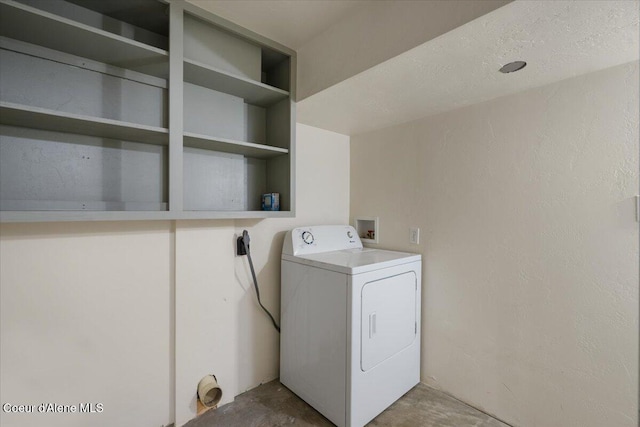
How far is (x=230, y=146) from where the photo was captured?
167 cm

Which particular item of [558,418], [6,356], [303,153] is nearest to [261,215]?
[303,153]

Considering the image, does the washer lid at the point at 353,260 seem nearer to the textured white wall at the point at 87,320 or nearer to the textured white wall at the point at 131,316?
the textured white wall at the point at 131,316

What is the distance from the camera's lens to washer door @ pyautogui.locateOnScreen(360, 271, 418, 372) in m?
1.61

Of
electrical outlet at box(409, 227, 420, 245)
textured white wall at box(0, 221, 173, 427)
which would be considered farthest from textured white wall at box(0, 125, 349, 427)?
electrical outlet at box(409, 227, 420, 245)

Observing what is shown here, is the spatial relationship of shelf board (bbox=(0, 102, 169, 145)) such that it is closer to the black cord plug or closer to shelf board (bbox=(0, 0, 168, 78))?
shelf board (bbox=(0, 0, 168, 78))

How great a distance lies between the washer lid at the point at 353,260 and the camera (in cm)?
160

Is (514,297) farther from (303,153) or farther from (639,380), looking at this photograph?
(303,153)

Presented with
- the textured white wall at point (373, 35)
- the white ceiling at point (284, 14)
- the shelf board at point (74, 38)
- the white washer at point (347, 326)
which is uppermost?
the white ceiling at point (284, 14)

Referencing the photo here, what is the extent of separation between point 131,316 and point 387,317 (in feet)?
4.70

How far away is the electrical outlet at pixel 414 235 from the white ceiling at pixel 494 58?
0.82m

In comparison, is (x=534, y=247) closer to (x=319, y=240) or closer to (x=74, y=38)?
(x=319, y=240)

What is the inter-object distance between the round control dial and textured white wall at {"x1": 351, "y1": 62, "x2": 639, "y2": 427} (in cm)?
72

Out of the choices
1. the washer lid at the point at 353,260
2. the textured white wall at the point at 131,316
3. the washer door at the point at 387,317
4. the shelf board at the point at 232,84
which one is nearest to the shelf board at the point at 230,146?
the shelf board at the point at 232,84

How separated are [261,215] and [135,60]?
3.20ft
